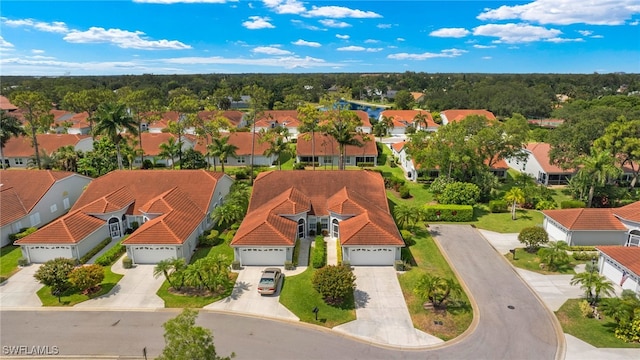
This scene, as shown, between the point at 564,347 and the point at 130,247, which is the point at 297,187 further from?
the point at 564,347

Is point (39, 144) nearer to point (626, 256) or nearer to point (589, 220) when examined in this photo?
point (589, 220)

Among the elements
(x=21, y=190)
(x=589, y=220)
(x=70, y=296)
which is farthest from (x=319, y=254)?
(x=21, y=190)

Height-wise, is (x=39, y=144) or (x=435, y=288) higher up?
(x=39, y=144)

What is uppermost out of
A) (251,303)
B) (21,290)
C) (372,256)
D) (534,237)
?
(534,237)

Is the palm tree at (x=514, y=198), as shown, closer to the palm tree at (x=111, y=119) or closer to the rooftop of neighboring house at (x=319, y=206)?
the rooftop of neighboring house at (x=319, y=206)

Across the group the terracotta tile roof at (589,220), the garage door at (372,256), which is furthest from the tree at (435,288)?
the terracotta tile roof at (589,220)

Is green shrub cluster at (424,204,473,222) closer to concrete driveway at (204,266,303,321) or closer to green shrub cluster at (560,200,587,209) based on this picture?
green shrub cluster at (560,200,587,209)

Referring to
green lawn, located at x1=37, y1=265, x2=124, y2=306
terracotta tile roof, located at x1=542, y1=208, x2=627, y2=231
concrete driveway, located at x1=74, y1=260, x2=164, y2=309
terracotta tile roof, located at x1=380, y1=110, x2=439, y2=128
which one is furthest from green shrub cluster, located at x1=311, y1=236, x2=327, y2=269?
terracotta tile roof, located at x1=380, y1=110, x2=439, y2=128
